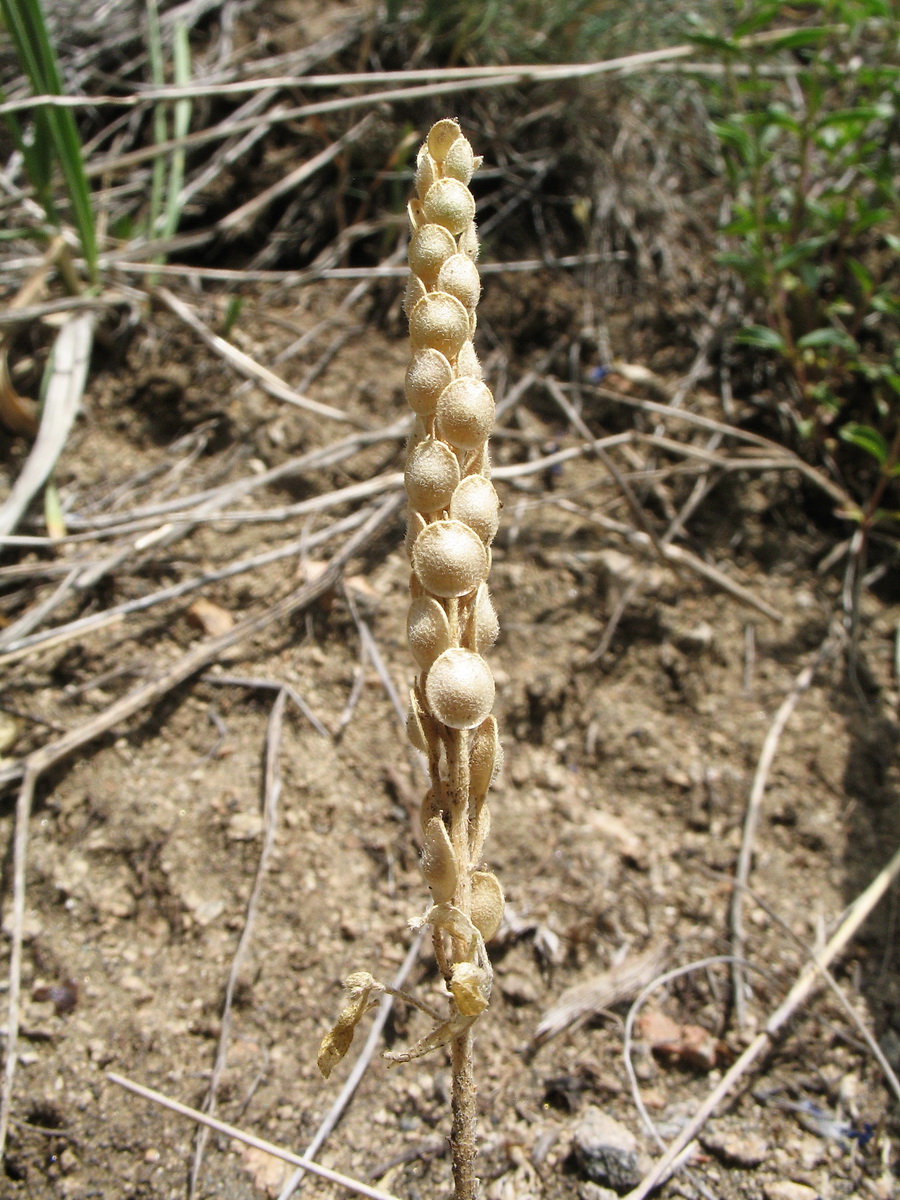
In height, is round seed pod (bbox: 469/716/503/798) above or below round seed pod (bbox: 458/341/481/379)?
below

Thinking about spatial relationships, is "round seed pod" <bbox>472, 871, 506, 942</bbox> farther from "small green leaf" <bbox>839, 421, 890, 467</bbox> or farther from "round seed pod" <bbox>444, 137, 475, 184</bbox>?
"small green leaf" <bbox>839, 421, 890, 467</bbox>

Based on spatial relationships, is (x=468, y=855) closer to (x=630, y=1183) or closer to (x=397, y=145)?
(x=630, y=1183)

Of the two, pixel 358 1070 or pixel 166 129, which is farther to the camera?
pixel 166 129

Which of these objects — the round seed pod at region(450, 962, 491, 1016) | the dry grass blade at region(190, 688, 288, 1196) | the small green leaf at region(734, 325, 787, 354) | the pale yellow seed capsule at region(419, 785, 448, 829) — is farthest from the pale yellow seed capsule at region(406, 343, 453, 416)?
the small green leaf at region(734, 325, 787, 354)

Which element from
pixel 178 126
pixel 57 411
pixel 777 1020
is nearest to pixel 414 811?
pixel 777 1020

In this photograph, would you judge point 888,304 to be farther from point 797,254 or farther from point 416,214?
point 416,214
